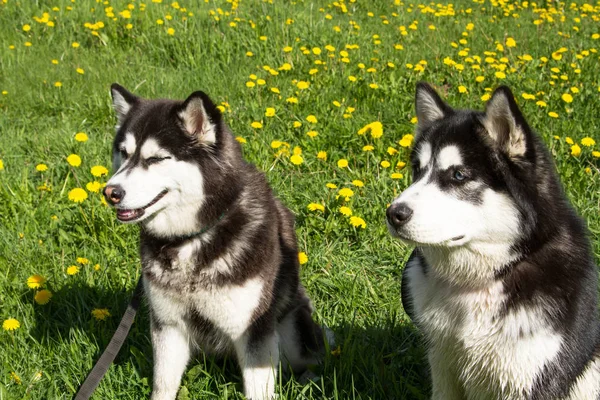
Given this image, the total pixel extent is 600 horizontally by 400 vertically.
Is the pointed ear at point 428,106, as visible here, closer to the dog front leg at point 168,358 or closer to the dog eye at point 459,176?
the dog eye at point 459,176

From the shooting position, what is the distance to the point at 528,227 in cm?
234

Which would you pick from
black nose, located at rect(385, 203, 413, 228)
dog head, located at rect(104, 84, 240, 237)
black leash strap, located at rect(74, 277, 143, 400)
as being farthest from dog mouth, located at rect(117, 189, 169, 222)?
black nose, located at rect(385, 203, 413, 228)

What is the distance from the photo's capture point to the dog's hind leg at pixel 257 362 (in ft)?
9.67

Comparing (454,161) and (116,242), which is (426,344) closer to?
(454,161)

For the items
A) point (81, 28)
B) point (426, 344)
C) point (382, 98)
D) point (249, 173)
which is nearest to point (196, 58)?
point (81, 28)

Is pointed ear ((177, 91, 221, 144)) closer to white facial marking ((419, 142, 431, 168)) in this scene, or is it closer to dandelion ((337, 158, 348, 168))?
white facial marking ((419, 142, 431, 168))

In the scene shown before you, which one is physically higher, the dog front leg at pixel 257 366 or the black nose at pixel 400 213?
the black nose at pixel 400 213

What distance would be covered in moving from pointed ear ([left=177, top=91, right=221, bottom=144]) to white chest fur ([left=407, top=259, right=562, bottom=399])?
3.86ft

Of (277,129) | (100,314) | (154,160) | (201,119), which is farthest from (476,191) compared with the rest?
(277,129)

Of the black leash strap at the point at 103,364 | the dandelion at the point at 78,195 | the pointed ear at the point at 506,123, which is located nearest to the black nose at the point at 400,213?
the pointed ear at the point at 506,123

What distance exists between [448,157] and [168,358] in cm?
169

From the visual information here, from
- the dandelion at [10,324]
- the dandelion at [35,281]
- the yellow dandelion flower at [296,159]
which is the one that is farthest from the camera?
the yellow dandelion flower at [296,159]

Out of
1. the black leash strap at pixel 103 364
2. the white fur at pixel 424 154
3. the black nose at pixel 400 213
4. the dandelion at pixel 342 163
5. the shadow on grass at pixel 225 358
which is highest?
the white fur at pixel 424 154

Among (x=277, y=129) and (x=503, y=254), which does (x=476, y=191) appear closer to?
(x=503, y=254)
